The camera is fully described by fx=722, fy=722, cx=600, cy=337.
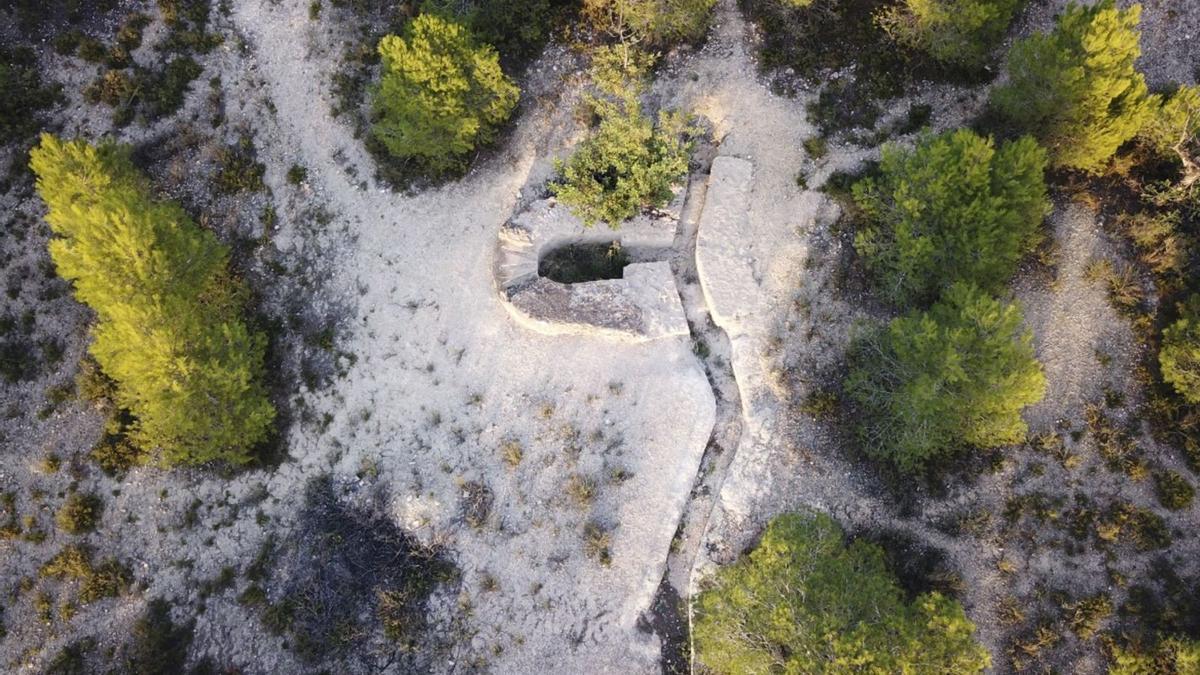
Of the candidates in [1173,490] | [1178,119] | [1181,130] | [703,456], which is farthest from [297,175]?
[1173,490]

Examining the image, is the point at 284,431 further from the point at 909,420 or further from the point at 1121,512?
the point at 1121,512

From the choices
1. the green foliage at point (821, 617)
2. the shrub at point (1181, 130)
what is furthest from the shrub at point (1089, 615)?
the shrub at point (1181, 130)

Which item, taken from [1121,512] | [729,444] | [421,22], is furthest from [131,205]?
[1121,512]

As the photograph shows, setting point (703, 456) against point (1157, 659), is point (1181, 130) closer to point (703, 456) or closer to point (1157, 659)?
point (1157, 659)

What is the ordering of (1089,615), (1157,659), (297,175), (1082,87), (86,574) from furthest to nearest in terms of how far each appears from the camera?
(297,175) < (86,574) < (1089,615) < (1082,87) < (1157,659)

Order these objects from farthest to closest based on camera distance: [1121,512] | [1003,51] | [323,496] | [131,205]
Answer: [1003,51] → [323,496] → [1121,512] → [131,205]
